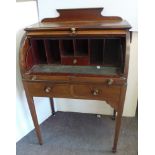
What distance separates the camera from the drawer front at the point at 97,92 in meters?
1.22

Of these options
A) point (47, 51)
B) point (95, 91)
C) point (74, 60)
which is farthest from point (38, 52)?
point (95, 91)

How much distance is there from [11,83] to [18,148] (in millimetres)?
673

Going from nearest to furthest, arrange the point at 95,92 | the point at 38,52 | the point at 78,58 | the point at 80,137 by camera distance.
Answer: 1. the point at 95,92
2. the point at 78,58
3. the point at 38,52
4. the point at 80,137

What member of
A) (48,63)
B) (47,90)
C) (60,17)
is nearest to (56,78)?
(47,90)

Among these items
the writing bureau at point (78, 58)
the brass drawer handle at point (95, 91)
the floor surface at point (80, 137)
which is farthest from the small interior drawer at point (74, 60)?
the floor surface at point (80, 137)

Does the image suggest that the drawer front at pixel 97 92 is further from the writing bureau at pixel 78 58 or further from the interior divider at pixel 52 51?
the interior divider at pixel 52 51

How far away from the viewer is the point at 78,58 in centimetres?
134

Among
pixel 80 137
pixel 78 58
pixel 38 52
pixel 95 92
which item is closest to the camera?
pixel 95 92

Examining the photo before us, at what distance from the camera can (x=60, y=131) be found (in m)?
1.78

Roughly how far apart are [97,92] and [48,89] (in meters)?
0.35

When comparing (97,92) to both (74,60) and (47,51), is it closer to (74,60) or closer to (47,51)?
(74,60)

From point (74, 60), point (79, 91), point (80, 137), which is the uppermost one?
point (74, 60)

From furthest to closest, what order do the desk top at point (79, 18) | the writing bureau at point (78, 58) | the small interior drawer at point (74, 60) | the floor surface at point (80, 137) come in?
1. the floor surface at point (80, 137)
2. the desk top at point (79, 18)
3. the small interior drawer at point (74, 60)
4. the writing bureau at point (78, 58)

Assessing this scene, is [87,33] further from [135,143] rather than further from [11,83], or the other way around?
[135,143]
